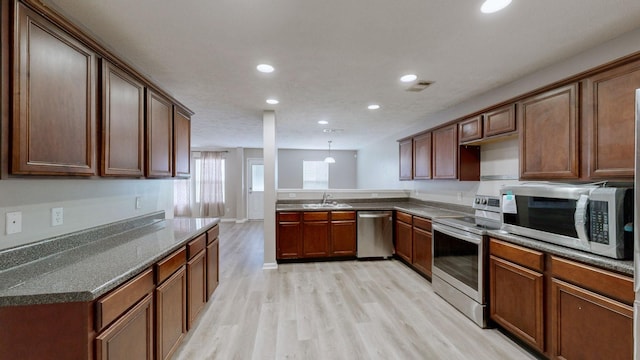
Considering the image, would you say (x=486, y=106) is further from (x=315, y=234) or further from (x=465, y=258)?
(x=315, y=234)

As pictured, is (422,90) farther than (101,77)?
Yes

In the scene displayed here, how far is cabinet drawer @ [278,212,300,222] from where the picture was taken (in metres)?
4.29

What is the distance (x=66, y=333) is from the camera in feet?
3.84

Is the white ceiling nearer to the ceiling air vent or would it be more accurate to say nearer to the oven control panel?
the ceiling air vent

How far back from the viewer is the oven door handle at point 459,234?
8.47 feet

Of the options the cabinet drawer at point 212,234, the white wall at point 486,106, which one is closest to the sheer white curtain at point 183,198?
the cabinet drawer at point 212,234

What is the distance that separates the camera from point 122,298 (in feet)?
4.50

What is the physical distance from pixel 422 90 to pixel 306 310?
2.81m

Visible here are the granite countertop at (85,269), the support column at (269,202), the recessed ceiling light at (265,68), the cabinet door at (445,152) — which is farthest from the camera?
the support column at (269,202)

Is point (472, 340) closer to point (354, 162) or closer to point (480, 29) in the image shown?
point (480, 29)

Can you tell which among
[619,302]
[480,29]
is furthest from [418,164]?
[619,302]

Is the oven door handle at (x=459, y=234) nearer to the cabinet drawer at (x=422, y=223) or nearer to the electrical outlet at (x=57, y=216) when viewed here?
the cabinet drawer at (x=422, y=223)

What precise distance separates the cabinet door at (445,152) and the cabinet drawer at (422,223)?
649mm

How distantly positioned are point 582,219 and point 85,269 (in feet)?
9.75
